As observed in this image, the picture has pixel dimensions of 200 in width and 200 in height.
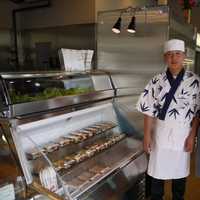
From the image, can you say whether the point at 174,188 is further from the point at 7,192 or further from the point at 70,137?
the point at 7,192

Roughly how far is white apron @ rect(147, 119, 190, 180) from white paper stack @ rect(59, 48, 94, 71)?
3.30 feet

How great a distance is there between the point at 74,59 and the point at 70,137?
81cm

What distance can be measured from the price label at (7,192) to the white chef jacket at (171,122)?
127 cm

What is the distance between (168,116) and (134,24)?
1.14m

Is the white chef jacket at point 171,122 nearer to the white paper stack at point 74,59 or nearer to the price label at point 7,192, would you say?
the white paper stack at point 74,59

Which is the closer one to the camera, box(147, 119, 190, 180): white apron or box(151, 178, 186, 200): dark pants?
box(147, 119, 190, 180): white apron

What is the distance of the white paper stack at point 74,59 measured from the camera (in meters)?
2.54

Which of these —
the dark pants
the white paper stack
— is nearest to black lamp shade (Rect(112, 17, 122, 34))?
the white paper stack

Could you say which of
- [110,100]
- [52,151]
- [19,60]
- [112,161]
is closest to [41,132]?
[52,151]

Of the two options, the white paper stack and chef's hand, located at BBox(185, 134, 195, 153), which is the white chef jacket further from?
the white paper stack

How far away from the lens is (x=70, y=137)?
2305 millimetres

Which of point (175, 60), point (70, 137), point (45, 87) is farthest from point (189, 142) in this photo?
point (45, 87)

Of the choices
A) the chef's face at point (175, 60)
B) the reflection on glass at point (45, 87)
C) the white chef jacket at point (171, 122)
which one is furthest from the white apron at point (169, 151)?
the reflection on glass at point (45, 87)

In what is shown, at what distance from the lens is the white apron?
6.98 feet
